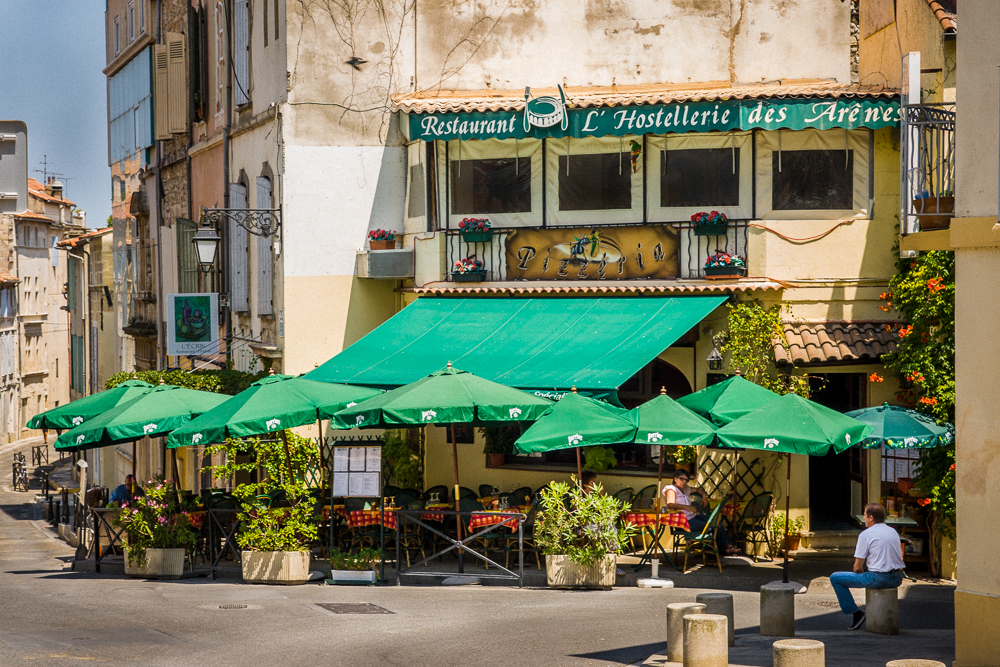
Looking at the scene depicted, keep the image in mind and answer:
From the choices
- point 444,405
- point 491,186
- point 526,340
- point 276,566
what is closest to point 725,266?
point 526,340

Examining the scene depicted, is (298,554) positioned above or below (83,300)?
below

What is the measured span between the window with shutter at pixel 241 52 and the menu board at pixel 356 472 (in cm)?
868

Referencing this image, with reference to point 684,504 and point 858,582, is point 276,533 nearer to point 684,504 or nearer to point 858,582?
point 684,504

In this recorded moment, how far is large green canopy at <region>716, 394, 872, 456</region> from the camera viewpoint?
1353 centimetres

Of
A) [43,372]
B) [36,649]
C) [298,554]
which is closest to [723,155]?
[298,554]

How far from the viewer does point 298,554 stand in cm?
1535

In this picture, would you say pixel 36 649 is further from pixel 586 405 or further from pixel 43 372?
pixel 43 372

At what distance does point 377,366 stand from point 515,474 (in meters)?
2.85

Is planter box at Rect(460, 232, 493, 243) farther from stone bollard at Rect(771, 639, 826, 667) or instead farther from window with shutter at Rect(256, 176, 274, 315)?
stone bollard at Rect(771, 639, 826, 667)

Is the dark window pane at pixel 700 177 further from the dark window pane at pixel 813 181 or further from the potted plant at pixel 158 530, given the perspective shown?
the potted plant at pixel 158 530

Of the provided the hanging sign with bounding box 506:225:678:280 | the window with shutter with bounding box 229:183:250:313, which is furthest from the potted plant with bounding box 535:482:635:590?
the window with shutter with bounding box 229:183:250:313

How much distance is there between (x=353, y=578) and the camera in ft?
49.7

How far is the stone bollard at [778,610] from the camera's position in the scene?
10.9 meters

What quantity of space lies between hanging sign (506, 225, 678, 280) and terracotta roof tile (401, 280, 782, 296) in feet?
0.58
